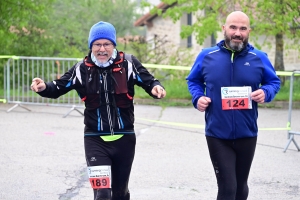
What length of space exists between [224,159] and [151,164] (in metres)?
4.07

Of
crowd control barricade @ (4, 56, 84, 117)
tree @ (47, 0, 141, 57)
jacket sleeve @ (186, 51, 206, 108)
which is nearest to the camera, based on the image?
jacket sleeve @ (186, 51, 206, 108)

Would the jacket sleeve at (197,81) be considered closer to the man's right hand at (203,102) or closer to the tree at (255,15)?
the man's right hand at (203,102)

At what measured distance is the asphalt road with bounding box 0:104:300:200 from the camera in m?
8.06

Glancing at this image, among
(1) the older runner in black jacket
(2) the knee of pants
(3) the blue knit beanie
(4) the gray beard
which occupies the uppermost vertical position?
(3) the blue knit beanie

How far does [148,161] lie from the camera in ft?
32.8

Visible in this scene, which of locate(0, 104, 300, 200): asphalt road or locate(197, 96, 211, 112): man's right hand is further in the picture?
locate(0, 104, 300, 200): asphalt road

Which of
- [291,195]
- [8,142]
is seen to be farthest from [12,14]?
[291,195]

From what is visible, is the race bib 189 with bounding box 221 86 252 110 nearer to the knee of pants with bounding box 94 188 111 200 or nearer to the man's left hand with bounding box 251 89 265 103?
the man's left hand with bounding box 251 89 265 103

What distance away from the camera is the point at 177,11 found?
1984cm

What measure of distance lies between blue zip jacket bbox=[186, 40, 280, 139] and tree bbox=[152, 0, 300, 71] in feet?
39.6

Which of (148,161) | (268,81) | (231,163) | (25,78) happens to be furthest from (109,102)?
(25,78)

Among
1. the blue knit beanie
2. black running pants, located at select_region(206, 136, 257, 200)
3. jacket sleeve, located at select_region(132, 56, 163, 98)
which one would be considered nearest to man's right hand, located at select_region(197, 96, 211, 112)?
black running pants, located at select_region(206, 136, 257, 200)

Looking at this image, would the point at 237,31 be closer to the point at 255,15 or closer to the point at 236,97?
the point at 236,97

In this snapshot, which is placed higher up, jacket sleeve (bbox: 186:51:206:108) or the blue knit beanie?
the blue knit beanie
